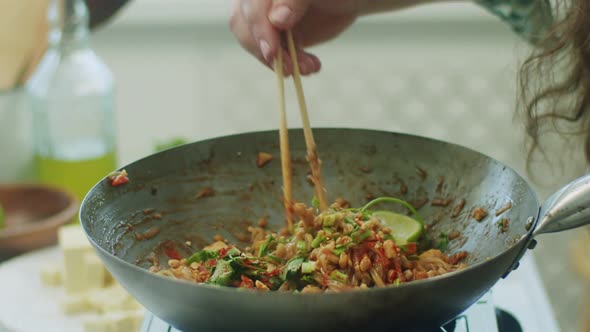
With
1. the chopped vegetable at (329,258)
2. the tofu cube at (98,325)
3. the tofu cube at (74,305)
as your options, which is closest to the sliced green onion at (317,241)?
the chopped vegetable at (329,258)

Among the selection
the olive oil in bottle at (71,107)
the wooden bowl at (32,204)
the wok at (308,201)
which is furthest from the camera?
the olive oil in bottle at (71,107)

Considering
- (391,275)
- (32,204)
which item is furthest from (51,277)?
(391,275)

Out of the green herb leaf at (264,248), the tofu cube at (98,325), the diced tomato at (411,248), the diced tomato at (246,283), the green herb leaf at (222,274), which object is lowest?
the tofu cube at (98,325)

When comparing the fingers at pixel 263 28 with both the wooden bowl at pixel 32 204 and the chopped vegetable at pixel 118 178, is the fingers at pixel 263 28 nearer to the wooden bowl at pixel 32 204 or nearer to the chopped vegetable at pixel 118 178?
the chopped vegetable at pixel 118 178

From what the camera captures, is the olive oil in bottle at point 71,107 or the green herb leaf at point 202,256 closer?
the green herb leaf at point 202,256

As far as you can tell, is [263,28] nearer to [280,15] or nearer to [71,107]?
[280,15]

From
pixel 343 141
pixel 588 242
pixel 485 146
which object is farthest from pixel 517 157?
pixel 343 141

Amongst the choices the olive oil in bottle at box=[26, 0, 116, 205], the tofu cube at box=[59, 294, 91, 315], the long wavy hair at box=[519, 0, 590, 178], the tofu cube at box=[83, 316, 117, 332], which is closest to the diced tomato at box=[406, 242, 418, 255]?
the long wavy hair at box=[519, 0, 590, 178]
